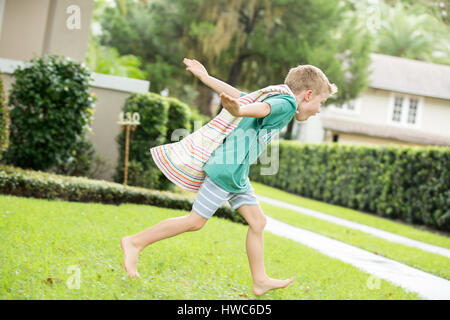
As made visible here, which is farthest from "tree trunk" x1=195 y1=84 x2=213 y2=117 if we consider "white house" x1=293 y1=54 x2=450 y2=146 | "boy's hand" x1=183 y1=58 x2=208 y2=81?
"boy's hand" x1=183 y1=58 x2=208 y2=81

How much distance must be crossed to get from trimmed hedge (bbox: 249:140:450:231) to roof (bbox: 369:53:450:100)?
444 inches

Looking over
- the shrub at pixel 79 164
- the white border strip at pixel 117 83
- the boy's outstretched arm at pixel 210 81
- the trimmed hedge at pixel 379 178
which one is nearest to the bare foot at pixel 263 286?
the boy's outstretched arm at pixel 210 81

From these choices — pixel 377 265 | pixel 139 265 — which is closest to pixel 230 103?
pixel 139 265

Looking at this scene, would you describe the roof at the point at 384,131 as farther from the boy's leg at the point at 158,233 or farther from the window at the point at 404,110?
the boy's leg at the point at 158,233

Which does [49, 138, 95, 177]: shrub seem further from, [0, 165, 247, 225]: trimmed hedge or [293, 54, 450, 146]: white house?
[293, 54, 450, 146]: white house

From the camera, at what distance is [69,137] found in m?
8.00

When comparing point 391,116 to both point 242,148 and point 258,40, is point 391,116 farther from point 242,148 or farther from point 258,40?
point 242,148

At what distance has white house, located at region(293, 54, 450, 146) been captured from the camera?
27375mm

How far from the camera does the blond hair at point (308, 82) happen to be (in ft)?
12.0

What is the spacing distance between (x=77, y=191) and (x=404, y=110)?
25.0 m

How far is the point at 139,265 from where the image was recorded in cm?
415

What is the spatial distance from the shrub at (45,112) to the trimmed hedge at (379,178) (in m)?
7.75

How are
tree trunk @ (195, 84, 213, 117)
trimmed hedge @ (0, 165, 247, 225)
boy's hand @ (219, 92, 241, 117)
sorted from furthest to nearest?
tree trunk @ (195, 84, 213, 117)
trimmed hedge @ (0, 165, 247, 225)
boy's hand @ (219, 92, 241, 117)

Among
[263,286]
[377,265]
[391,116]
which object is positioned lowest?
[377,265]
